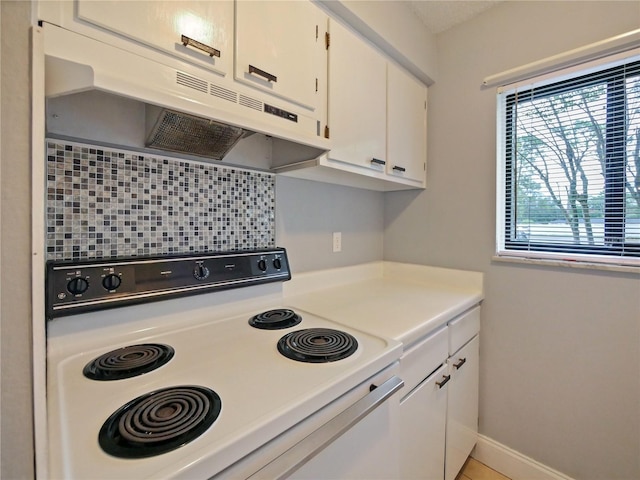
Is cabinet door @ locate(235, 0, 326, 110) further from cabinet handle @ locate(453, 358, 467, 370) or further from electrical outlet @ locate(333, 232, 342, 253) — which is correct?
cabinet handle @ locate(453, 358, 467, 370)

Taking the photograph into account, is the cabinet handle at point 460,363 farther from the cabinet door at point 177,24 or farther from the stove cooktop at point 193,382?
the cabinet door at point 177,24

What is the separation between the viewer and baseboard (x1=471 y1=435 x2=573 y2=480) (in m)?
1.46

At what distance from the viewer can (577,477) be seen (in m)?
1.39

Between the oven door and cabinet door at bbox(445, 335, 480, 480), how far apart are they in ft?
1.87

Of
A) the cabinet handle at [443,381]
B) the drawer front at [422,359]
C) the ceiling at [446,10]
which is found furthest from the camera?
the ceiling at [446,10]

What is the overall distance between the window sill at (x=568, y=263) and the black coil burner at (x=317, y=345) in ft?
3.71

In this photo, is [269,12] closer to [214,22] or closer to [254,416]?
[214,22]

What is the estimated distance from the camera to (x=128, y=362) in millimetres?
759

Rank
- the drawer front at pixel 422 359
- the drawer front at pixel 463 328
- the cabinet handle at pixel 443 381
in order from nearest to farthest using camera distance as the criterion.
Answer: the drawer front at pixel 422 359, the cabinet handle at pixel 443 381, the drawer front at pixel 463 328

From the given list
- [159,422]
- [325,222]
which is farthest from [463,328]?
[159,422]

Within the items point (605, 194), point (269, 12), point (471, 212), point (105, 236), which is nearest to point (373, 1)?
point (269, 12)

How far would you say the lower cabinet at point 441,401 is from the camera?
1055mm

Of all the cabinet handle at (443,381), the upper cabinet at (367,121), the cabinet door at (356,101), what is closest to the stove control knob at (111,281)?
the upper cabinet at (367,121)

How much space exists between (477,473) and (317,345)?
1495 mm
